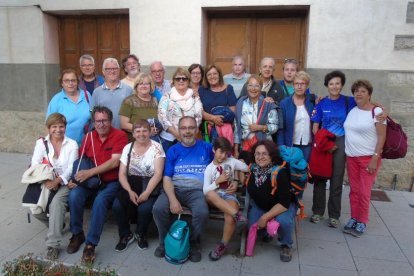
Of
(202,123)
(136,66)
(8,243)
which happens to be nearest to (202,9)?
(136,66)

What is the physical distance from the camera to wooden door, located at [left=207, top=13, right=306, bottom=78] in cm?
571

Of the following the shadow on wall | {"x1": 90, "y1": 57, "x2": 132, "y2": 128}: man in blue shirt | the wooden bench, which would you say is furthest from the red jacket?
the shadow on wall

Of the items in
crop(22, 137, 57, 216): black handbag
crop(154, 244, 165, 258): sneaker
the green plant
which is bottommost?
crop(154, 244, 165, 258): sneaker

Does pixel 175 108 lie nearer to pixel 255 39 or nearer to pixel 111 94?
pixel 111 94

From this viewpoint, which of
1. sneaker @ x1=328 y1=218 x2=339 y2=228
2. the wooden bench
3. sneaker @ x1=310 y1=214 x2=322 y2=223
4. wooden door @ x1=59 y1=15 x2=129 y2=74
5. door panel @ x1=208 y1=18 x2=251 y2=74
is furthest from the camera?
wooden door @ x1=59 y1=15 x2=129 y2=74

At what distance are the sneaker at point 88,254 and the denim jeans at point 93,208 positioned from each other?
4 centimetres

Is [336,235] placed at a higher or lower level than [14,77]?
lower

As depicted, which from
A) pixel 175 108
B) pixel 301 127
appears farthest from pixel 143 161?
pixel 301 127

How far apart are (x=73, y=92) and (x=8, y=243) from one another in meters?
1.69

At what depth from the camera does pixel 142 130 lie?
3.46 m

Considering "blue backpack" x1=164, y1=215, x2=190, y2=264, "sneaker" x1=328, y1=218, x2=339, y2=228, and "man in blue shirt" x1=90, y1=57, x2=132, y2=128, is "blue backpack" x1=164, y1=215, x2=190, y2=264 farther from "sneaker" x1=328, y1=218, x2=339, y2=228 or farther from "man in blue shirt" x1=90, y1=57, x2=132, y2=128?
"sneaker" x1=328, y1=218, x2=339, y2=228

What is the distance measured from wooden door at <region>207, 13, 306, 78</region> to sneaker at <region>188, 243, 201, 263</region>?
3385 millimetres

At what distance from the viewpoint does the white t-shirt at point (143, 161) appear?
3.55 m

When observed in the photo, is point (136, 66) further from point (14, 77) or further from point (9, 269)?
point (14, 77)
